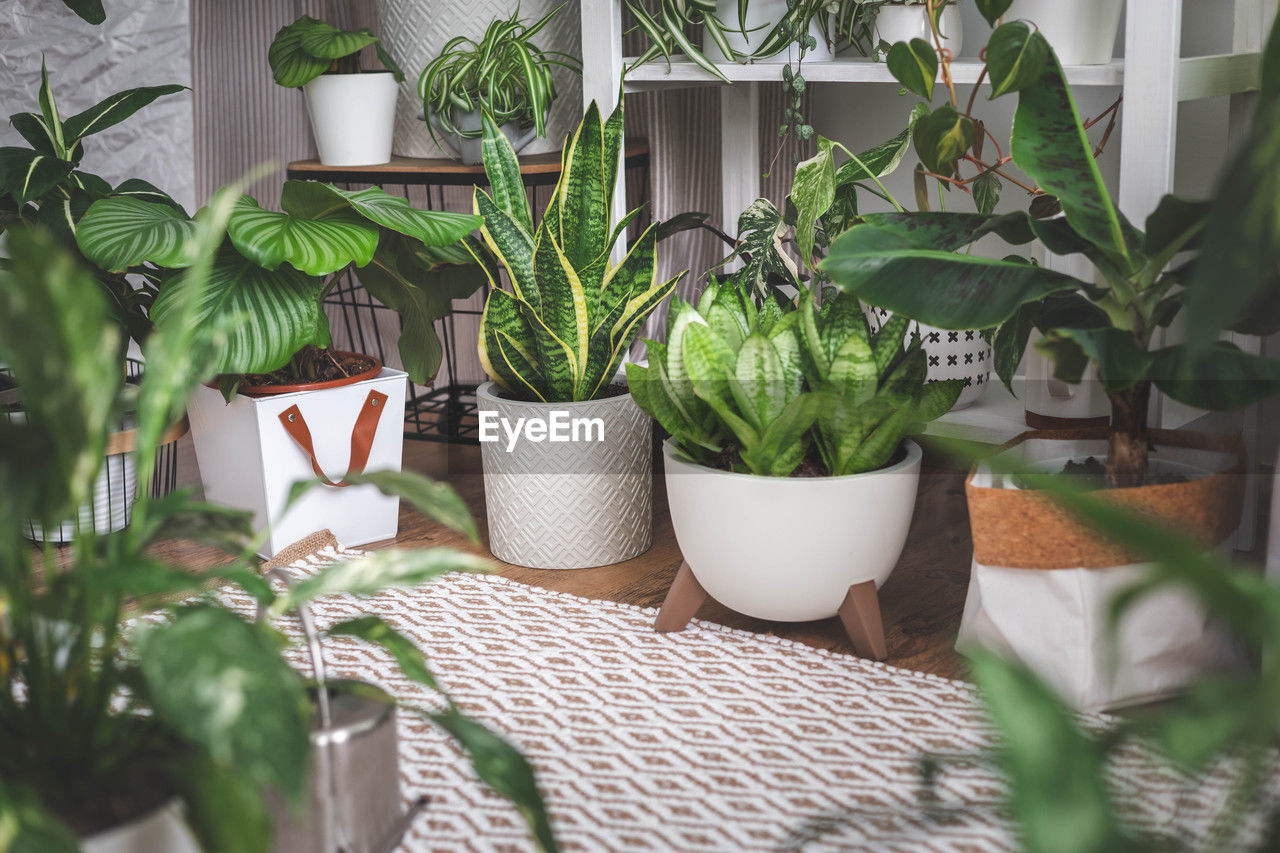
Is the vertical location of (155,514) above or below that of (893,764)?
above

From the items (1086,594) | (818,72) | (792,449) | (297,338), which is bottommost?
(1086,594)

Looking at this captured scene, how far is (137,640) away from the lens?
0.62 metres

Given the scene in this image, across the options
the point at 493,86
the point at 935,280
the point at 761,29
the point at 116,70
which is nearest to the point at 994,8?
the point at 935,280

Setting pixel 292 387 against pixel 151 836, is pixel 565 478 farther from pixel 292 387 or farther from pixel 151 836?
pixel 151 836

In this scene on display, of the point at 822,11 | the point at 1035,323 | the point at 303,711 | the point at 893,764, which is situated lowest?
the point at 893,764

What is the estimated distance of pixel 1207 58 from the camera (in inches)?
55.5

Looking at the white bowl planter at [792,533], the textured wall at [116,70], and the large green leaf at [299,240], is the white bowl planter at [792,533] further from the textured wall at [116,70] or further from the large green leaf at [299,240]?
the textured wall at [116,70]

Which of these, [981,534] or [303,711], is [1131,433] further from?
[303,711]

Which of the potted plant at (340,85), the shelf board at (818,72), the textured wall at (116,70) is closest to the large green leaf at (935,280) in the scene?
the shelf board at (818,72)

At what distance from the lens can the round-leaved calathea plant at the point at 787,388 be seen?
1279 millimetres

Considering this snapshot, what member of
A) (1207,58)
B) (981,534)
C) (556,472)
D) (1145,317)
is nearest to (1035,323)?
(1145,317)

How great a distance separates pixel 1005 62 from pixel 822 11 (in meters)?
0.56

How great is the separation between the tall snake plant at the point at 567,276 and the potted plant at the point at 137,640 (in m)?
0.80

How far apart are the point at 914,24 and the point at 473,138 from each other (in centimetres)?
73
